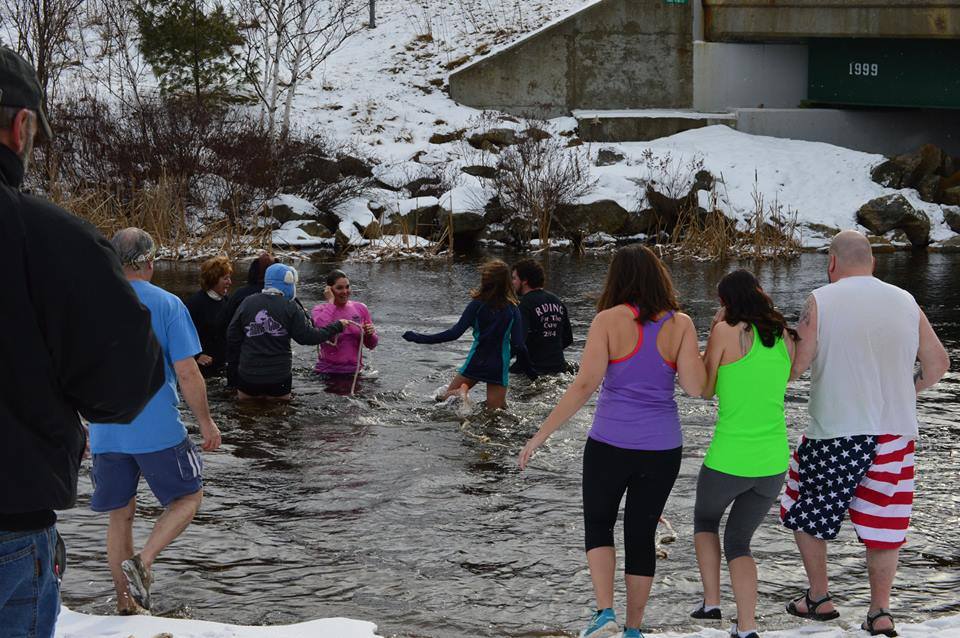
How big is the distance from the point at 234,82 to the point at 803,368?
3185 cm

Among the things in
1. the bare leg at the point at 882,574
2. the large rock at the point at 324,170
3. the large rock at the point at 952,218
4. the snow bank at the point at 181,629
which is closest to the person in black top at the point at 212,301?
the snow bank at the point at 181,629

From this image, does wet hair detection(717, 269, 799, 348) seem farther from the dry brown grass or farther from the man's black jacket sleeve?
the dry brown grass

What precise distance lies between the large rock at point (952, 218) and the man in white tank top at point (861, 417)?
24.3 meters

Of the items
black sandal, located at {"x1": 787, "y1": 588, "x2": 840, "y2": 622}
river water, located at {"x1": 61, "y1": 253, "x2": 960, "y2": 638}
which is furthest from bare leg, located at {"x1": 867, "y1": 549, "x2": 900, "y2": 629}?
river water, located at {"x1": 61, "y1": 253, "x2": 960, "y2": 638}

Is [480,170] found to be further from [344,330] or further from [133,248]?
[133,248]

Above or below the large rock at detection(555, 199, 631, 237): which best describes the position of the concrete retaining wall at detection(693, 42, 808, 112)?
above

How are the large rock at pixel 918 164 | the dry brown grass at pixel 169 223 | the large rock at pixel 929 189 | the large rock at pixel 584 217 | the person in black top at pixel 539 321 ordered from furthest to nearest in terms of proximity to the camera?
the large rock at pixel 918 164
the large rock at pixel 929 189
the large rock at pixel 584 217
the dry brown grass at pixel 169 223
the person in black top at pixel 539 321

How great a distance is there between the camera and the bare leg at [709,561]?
5.38 m

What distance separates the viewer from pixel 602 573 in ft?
17.2

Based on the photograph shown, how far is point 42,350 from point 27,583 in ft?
1.92

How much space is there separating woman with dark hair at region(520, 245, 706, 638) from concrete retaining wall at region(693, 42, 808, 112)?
30326mm

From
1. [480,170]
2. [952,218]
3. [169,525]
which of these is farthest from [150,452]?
[952,218]

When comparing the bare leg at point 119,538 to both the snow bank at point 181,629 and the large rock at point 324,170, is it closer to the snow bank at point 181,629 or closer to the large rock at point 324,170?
the snow bank at point 181,629

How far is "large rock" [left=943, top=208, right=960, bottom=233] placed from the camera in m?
27.9
